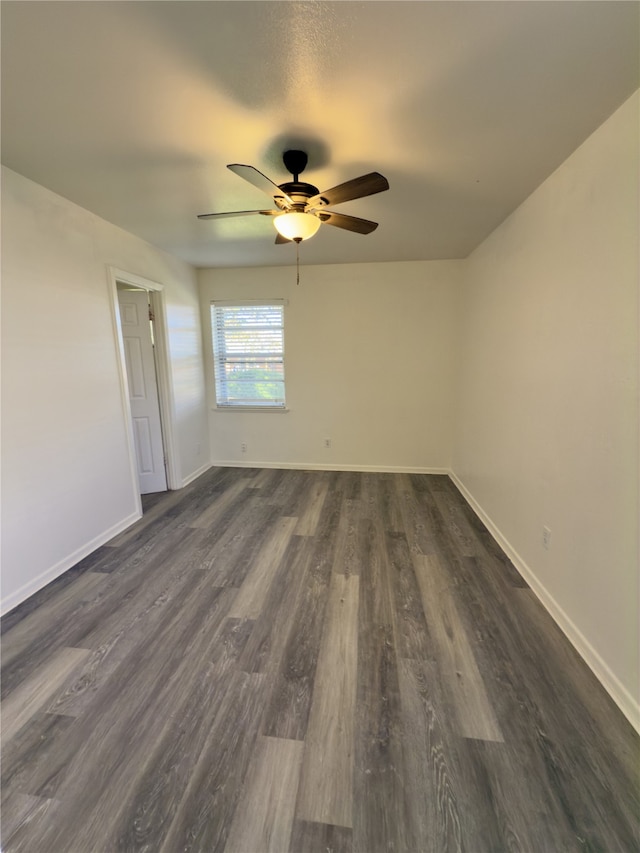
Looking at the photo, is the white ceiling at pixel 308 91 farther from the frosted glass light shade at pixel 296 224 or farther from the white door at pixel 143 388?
the white door at pixel 143 388

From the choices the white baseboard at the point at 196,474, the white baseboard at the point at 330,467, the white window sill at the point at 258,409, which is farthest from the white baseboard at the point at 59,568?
the white window sill at the point at 258,409

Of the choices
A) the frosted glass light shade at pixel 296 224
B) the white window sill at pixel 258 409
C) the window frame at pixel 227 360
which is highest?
the frosted glass light shade at pixel 296 224

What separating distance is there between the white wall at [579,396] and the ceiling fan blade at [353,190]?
1020 millimetres

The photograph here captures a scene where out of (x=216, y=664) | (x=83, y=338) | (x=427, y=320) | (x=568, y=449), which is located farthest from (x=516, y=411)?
(x=83, y=338)

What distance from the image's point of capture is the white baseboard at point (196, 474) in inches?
156

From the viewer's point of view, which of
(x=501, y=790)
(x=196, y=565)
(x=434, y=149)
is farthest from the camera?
(x=196, y=565)

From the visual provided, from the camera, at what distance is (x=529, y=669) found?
1574mm

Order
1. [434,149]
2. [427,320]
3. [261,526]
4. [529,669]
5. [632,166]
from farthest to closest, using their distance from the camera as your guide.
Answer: [427,320] → [261,526] → [434,149] → [529,669] → [632,166]

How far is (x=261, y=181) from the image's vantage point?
162cm

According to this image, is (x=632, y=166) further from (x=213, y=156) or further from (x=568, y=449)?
(x=213, y=156)

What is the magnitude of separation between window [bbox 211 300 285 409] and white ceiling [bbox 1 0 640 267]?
1908mm

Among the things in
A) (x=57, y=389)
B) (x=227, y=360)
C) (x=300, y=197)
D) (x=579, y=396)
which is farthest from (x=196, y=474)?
(x=579, y=396)

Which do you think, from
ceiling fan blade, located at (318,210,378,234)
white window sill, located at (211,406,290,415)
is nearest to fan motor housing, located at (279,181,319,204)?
ceiling fan blade, located at (318,210,378,234)

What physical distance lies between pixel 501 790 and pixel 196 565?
6.50 ft
